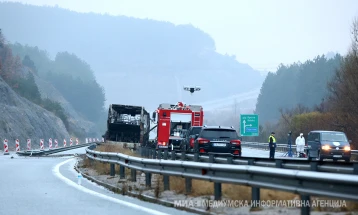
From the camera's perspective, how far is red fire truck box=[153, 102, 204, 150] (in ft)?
138

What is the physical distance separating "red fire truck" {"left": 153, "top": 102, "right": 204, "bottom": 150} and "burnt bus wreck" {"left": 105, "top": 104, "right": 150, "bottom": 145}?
12.3 feet

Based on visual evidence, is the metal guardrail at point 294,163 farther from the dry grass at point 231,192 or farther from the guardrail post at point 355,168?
the dry grass at point 231,192

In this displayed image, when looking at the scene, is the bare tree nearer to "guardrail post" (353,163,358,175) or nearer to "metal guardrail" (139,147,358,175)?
"metal guardrail" (139,147,358,175)

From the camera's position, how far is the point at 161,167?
15.8 metres

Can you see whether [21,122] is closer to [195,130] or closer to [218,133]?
[195,130]

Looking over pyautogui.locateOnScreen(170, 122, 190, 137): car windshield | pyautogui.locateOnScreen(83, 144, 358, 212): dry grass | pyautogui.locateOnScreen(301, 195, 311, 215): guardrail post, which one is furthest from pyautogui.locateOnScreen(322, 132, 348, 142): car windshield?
pyautogui.locateOnScreen(301, 195, 311, 215): guardrail post

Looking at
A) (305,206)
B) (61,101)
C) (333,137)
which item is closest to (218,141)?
(333,137)

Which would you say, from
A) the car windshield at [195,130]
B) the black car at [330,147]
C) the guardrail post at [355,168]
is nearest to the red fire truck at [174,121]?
the car windshield at [195,130]

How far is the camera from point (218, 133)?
27.9 m

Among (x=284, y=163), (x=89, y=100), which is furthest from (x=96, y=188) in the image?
(x=89, y=100)

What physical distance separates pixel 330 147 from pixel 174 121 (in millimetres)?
10515

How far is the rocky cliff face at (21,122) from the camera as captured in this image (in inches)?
2697

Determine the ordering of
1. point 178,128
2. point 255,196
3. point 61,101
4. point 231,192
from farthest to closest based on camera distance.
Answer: point 61,101 → point 178,128 → point 231,192 → point 255,196

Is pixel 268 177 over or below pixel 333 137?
below
